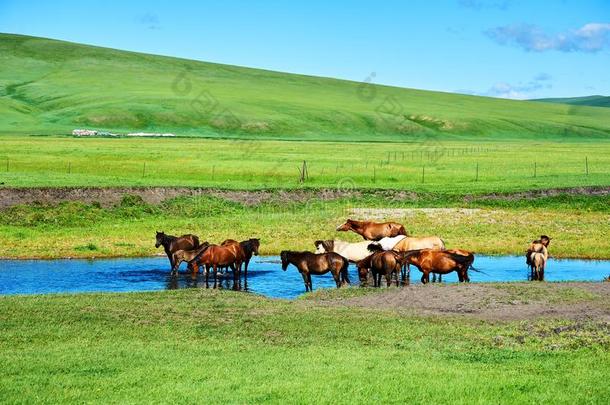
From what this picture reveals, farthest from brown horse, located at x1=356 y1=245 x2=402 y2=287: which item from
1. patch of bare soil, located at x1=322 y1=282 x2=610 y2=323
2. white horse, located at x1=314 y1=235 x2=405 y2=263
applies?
white horse, located at x1=314 y1=235 x2=405 y2=263

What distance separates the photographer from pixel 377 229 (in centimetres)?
3434

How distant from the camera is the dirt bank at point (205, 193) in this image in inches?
1745

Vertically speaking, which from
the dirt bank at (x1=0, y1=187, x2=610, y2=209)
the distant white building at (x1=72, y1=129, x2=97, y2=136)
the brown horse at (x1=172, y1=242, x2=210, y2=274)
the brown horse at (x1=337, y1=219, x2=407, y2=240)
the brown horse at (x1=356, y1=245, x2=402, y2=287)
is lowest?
the brown horse at (x1=172, y1=242, x2=210, y2=274)

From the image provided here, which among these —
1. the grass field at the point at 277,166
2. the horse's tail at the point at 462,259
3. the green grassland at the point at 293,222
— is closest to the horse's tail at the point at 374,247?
the horse's tail at the point at 462,259

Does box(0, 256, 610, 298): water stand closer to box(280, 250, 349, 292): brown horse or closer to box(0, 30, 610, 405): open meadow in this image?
box(0, 30, 610, 405): open meadow

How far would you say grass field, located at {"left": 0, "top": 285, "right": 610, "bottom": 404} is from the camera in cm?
1310

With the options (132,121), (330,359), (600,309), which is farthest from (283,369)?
(132,121)

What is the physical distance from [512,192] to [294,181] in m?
14.4

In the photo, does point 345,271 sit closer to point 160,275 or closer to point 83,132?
point 160,275

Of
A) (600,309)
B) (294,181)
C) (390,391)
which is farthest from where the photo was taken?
(294,181)

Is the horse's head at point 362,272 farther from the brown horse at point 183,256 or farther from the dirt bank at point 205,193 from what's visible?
the dirt bank at point 205,193

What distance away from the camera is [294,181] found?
57.5m

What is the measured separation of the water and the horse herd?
0.67m

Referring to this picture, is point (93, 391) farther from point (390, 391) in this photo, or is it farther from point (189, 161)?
A: point (189, 161)
